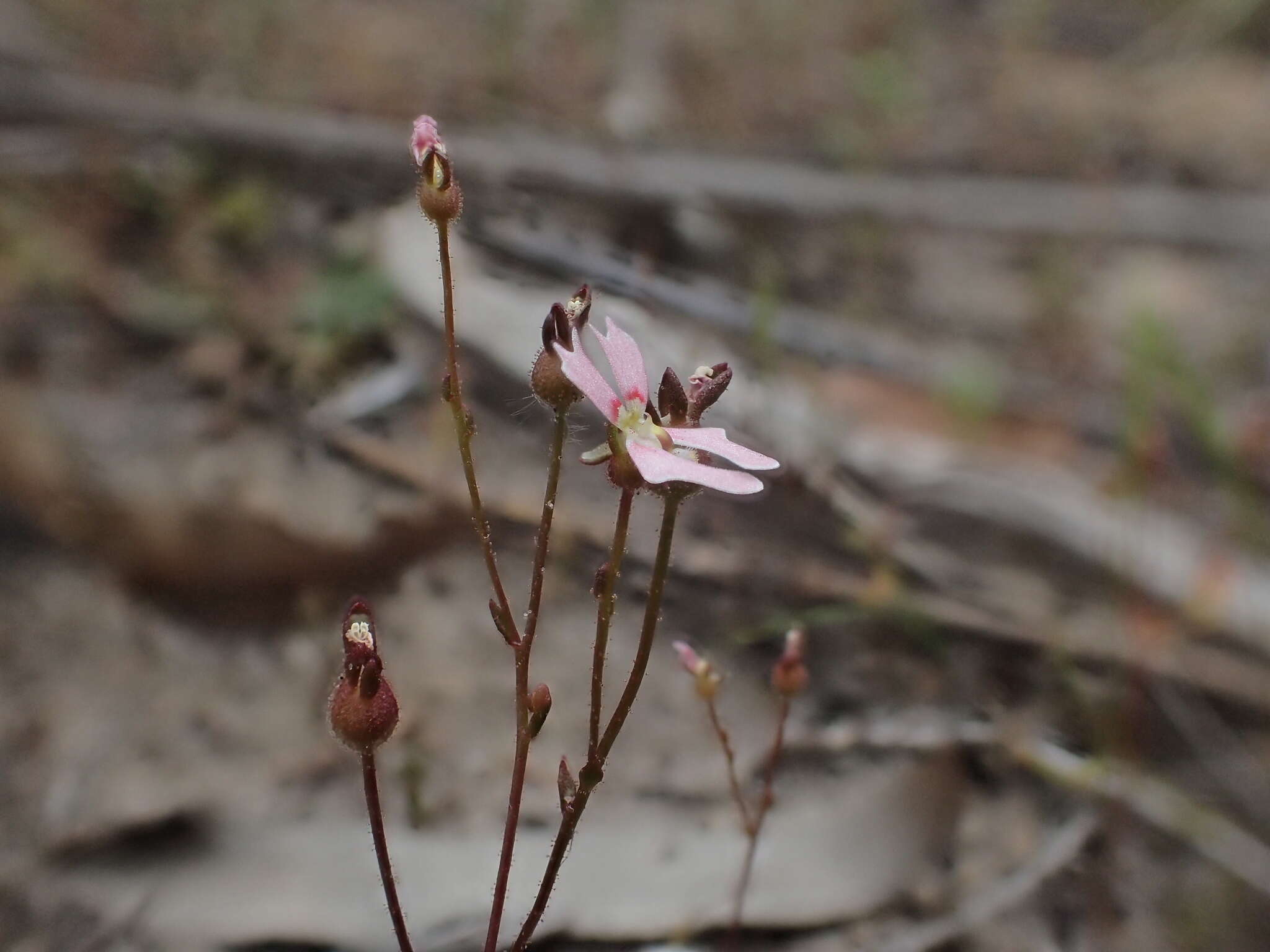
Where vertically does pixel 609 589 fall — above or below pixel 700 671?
above

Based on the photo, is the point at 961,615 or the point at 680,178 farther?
the point at 680,178

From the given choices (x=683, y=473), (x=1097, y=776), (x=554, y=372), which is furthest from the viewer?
(x=1097, y=776)

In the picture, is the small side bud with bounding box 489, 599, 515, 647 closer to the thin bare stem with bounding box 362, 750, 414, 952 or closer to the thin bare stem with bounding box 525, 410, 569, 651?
the thin bare stem with bounding box 525, 410, 569, 651

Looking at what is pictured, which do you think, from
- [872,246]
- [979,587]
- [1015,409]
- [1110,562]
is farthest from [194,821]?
[872,246]

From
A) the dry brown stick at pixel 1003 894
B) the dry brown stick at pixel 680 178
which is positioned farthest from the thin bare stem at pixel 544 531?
the dry brown stick at pixel 680 178

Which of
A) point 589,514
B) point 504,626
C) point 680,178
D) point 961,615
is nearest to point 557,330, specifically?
point 504,626

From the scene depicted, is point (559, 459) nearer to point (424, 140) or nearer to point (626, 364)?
point (626, 364)
